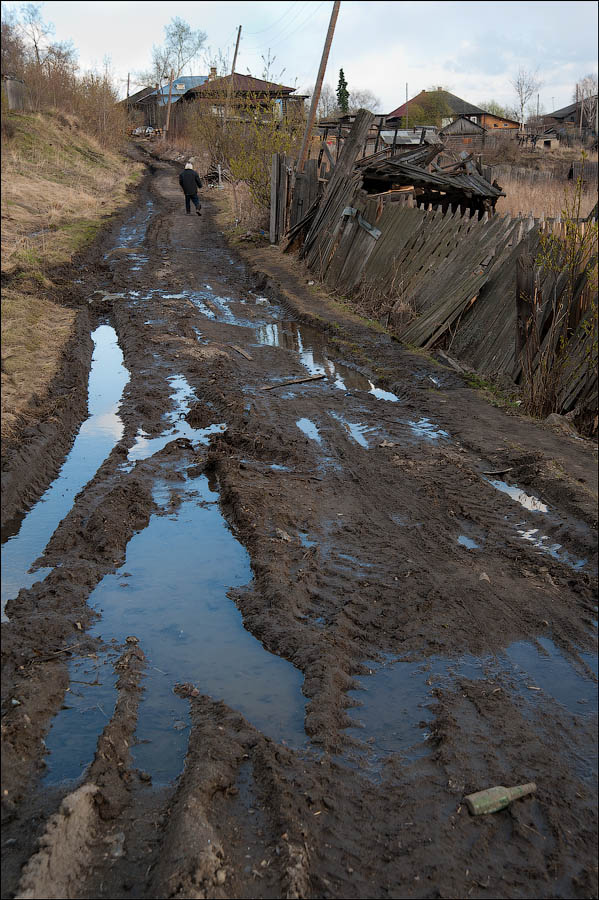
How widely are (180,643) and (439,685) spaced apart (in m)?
1.40

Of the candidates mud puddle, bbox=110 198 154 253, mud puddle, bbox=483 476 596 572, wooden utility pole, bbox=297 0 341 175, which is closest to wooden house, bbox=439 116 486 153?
mud puddle, bbox=110 198 154 253

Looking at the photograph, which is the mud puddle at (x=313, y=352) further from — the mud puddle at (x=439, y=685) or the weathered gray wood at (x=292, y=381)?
the mud puddle at (x=439, y=685)

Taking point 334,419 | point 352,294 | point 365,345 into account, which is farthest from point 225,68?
point 334,419

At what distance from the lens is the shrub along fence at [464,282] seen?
21.7 feet

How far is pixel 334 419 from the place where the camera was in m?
6.93

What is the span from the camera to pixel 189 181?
70.4 feet

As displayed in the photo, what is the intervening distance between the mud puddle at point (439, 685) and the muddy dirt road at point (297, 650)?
0.6 inches

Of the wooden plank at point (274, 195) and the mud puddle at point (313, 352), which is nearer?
the mud puddle at point (313, 352)

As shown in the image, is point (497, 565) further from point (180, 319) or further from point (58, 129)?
point (58, 129)

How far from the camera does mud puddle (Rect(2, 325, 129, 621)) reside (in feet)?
14.7

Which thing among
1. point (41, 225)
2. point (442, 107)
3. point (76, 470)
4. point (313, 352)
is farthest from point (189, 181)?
point (442, 107)

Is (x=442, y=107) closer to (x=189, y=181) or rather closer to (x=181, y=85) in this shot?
(x=181, y=85)

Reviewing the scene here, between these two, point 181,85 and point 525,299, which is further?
point 181,85

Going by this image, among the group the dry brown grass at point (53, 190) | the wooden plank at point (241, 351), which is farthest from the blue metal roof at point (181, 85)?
the wooden plank at point (241, 351)
